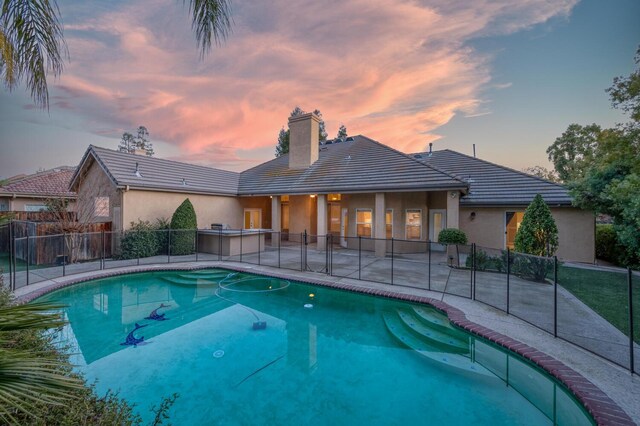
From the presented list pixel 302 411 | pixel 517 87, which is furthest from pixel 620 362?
pixel 517 87

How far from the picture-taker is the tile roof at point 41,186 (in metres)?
16.5

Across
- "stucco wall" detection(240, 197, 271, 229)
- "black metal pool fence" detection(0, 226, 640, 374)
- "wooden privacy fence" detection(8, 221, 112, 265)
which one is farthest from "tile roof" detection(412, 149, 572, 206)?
"wooden privacy fence" detection(8, 221, 112, 265)

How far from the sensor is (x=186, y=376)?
5.08m

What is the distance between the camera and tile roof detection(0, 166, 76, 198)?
16.5 metres

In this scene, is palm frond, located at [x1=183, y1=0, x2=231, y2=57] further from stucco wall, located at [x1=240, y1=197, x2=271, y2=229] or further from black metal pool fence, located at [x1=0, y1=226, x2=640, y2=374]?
stucco wall, located at [x1=240, y1=197, x2=271, y2=229]

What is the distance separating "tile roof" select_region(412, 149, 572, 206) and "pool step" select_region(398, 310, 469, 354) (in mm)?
9490

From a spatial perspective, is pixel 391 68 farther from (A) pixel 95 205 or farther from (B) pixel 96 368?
(A) pixel 95 205

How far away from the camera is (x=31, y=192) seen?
661 inches

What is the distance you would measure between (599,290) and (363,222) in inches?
384

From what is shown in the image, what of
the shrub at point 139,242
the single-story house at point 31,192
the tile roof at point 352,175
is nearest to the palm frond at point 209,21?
the tile roof at point 352,175

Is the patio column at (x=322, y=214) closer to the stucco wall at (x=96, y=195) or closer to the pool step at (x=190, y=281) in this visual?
the pool step at (x=190, y=281)

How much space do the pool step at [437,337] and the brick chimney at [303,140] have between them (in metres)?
13.2

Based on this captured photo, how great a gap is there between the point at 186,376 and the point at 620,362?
7162 millimetres

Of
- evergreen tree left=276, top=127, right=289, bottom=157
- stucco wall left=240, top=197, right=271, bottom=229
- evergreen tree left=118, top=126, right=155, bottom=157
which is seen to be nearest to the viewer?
stucco wall left=240, top=197, right=271, bottom=229
